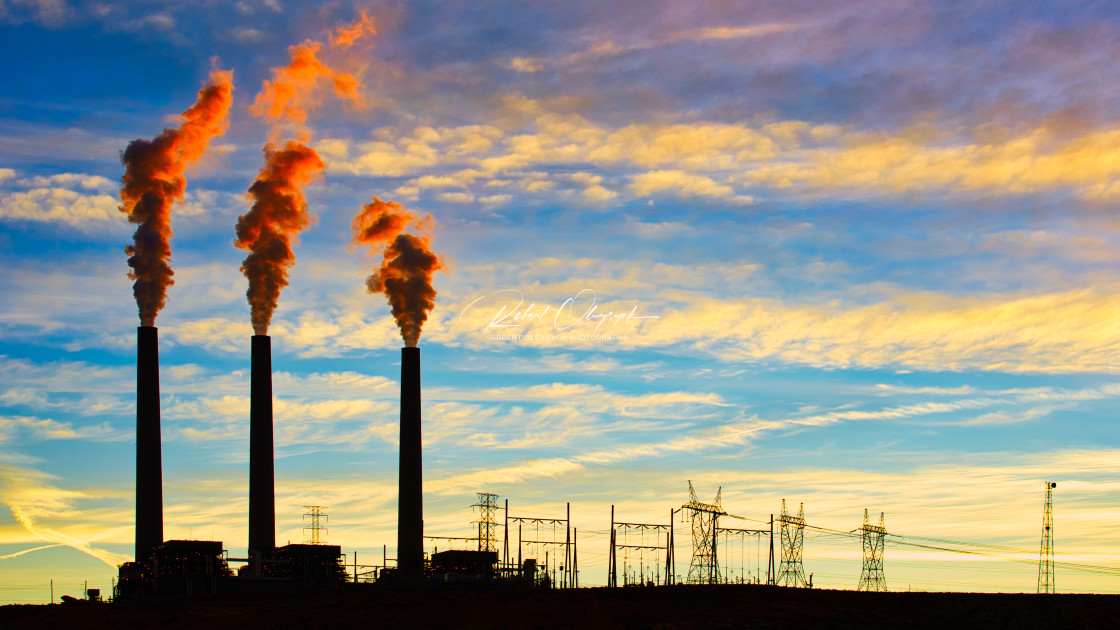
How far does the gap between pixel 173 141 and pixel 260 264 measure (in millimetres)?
12320

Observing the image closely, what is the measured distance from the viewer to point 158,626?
60.7 meters

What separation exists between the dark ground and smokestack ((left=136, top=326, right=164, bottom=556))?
614 cm

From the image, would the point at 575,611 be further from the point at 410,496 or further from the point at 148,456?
the point at 148,456

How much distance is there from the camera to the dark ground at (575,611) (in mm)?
→ 62219

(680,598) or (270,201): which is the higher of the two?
(270,201)

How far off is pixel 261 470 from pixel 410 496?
447 inches

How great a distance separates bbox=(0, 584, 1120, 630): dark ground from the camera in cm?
6222

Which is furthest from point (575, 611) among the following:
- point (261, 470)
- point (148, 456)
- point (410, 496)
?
point (148, 456)

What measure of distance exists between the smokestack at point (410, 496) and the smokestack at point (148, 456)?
17.2 meters

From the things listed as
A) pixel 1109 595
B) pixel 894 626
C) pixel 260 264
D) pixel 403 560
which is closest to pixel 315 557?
pixel 403 560

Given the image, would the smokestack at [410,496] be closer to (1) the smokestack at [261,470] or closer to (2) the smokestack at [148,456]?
(1) the smokestack at [261,470]

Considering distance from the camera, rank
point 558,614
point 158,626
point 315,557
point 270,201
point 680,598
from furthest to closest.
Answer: point 270,201 → point 315,557 → point 680,598 → point 558,614 → point 158,626

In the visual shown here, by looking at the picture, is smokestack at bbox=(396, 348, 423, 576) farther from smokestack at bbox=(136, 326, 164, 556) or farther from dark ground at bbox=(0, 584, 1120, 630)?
smokestack at bbox=(136, 326, 164, 556)

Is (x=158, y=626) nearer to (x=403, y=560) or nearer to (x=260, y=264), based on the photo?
(x=403, y=560)
